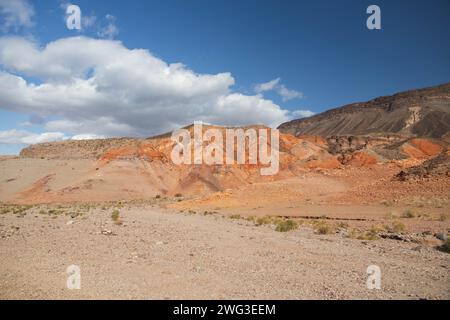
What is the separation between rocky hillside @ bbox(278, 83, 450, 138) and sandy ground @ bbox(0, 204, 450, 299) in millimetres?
109632

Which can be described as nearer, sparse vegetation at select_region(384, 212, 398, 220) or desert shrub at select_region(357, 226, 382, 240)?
desert shrub at select_region(357, 226, 382, 240)

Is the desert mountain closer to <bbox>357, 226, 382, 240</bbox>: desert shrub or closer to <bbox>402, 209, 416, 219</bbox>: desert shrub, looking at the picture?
<bbox>402, 209, 416, 219</bbox>: desert shrub

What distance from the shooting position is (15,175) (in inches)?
2360

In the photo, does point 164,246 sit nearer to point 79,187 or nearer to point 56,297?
point 56,297

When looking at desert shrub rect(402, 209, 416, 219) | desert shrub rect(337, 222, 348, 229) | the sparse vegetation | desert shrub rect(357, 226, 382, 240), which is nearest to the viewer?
desert shrub rect(357, 226, 382, 240)

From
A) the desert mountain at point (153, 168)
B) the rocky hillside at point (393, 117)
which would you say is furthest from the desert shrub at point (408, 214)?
the rocky hillside at point (393, 117)

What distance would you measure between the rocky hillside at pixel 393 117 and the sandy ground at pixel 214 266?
360 ft

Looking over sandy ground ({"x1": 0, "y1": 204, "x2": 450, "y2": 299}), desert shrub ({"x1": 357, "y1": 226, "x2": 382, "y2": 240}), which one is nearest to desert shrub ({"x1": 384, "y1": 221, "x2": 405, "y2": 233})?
desert shrub ({"x1": 357, "y1": 226, "x2": 382, "y2": 240})

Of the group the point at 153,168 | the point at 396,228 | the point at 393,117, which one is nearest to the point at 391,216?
the point at 396,228

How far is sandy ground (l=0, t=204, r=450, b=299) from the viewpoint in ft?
26.2

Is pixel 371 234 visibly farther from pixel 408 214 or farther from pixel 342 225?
pixel 408 214

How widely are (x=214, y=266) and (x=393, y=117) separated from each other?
148 m

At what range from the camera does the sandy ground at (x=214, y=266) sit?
799 centimetres
